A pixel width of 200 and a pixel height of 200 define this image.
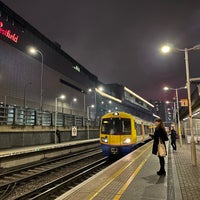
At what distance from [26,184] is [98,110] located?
206 ft

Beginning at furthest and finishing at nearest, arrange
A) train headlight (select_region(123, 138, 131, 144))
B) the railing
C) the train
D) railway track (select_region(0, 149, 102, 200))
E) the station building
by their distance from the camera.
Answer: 1. the station building
2. the railing
3. train headlight (select_region(123, 138, 131, 144))
4. the train
5. railway track (select_region(0, 149, 102, 200))

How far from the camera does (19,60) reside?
3791cm

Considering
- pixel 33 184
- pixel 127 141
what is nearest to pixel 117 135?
pixel 127 141

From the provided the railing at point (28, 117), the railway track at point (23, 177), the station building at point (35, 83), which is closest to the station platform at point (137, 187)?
the railway track at point (23, 177)

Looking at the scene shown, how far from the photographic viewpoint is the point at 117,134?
1509 cm

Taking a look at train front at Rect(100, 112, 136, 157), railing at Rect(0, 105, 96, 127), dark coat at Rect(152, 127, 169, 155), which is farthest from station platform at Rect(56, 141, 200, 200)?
railing at Rect(0, 105, 96, 127)

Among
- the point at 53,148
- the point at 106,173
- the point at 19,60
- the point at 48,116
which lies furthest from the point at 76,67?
the point at 106,173

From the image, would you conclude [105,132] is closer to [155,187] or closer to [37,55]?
[155,187]

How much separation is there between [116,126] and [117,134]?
1.93 ft

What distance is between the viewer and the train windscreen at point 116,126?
15.2 metres

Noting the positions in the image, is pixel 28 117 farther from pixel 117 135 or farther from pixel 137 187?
pixel 137 187

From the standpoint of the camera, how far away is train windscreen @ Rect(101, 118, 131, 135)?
15.2 metres

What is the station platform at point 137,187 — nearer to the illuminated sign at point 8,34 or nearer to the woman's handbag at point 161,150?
the woman's handbag at point 161,150

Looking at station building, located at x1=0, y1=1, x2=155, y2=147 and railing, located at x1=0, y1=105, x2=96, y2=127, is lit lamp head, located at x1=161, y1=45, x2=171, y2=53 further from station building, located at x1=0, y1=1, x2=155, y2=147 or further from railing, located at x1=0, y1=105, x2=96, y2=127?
railing, located at x1=0, y1=105, x2=96, y2=127
